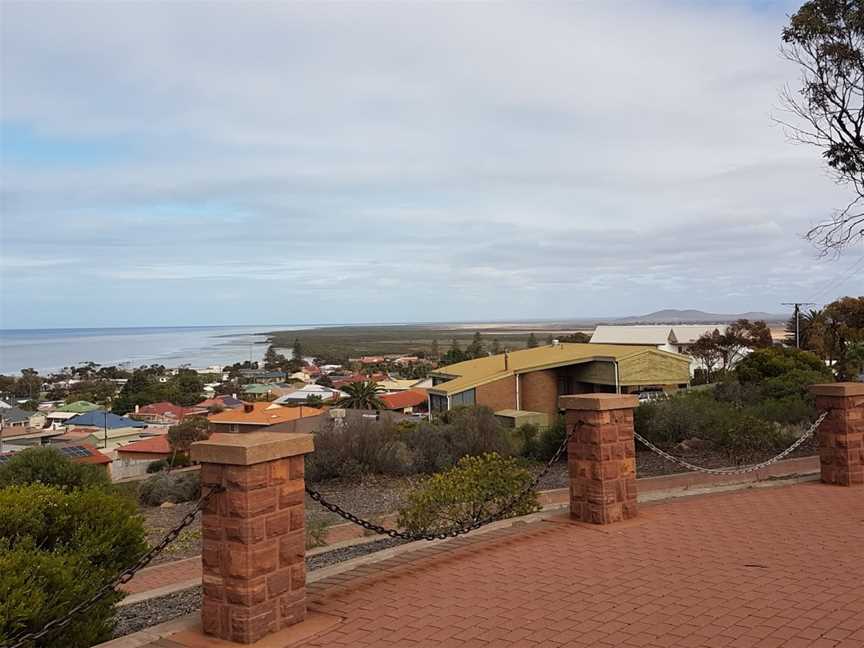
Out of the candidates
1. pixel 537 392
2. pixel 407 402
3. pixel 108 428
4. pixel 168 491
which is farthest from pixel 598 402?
pixel 108 428

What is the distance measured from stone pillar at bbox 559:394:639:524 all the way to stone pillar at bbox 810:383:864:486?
11.4ft

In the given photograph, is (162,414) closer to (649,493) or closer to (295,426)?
(295,426)

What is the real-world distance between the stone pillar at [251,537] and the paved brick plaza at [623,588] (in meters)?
0.41

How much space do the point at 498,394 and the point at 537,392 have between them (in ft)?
7.43

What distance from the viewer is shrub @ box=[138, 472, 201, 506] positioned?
20.9m

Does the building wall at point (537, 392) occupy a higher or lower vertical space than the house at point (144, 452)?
higher

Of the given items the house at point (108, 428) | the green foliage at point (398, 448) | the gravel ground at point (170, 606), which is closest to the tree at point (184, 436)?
the house at point (108, 428)

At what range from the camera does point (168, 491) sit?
21.0m

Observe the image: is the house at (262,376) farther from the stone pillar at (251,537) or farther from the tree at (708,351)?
the stone pillar at (251,537)

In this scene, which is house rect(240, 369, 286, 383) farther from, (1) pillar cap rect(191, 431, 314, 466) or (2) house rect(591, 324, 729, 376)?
(1) pillar cap rect(191, 431, 314, 466)

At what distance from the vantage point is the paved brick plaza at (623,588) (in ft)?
16.2

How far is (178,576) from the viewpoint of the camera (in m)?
11.4

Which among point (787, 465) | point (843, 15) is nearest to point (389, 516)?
point (787, 465)

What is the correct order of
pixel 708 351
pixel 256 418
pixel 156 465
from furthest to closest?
pixel 708 351, pixel 256 418, pixel 156 465
